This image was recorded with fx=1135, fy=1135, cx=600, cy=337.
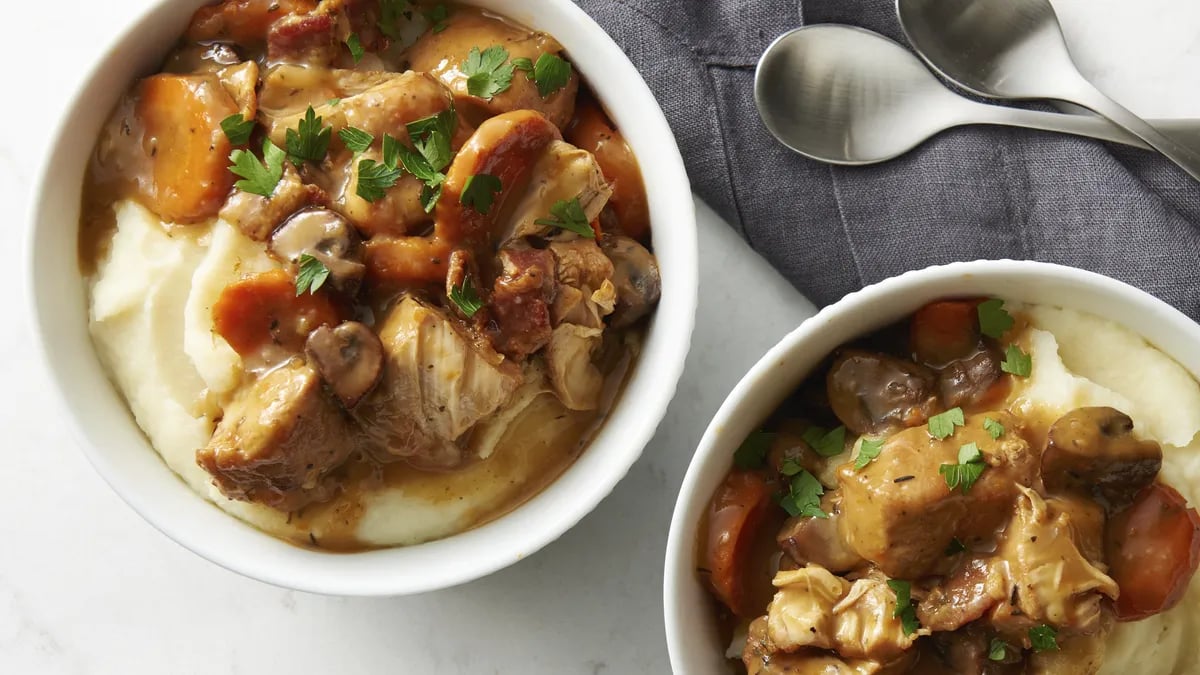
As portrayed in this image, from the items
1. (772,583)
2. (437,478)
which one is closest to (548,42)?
(437,478)

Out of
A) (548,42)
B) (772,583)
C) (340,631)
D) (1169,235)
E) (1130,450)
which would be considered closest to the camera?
(1130,450)

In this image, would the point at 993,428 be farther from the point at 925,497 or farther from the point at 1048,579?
the point at 1048,579

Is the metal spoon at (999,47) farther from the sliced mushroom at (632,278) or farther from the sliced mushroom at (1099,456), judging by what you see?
the sliced mushroom at (1099,456)

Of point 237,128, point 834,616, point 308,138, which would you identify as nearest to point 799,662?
point 834,616

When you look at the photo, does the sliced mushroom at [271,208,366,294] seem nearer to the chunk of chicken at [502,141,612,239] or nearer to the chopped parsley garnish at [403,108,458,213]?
the chopped parsley garnish at [403,108,458,213]

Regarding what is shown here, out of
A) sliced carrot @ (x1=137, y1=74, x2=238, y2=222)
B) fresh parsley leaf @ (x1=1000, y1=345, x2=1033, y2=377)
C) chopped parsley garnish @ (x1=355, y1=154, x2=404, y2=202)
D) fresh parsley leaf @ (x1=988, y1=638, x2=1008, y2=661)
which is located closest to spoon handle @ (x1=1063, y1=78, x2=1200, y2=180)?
fresh parsley leaf @ (x1=1000, y1=345, x2=1033, y2=377)

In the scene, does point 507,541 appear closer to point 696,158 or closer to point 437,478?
point 437,478
